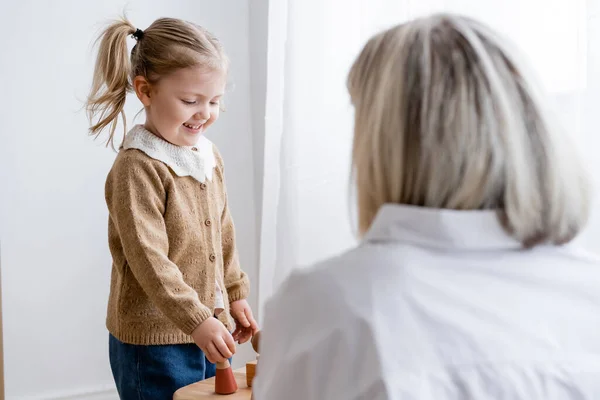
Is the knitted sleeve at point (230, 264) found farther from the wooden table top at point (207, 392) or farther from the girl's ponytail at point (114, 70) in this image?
the wooden table top at point (207, 392)

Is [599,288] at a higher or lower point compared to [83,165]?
higher

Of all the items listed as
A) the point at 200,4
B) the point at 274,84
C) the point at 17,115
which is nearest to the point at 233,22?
the point at 200,4

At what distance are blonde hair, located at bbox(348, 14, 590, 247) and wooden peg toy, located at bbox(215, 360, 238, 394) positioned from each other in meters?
0.60

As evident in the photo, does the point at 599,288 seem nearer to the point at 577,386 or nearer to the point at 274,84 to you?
the point at 577,386

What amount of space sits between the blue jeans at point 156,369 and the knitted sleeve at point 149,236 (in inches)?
5.5

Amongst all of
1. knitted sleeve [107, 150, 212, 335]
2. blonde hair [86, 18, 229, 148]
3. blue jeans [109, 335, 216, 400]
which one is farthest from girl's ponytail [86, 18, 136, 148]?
blue jeans [109, 335, 216, 400]

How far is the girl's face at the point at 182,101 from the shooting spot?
147 cm

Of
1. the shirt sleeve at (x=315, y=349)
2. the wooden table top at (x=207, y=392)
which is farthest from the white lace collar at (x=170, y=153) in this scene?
the shirt sleeve at (x=315, y=349)

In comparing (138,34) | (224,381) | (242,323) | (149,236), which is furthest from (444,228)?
(138,34)

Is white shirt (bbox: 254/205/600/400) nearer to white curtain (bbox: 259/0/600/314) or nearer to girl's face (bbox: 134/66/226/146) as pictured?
girl's face (bbox: 134/66/226/146)

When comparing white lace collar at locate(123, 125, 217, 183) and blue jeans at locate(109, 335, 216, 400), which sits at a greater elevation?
white lace collar at locate(123, 125, 217, 183)

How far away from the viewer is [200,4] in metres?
2.69

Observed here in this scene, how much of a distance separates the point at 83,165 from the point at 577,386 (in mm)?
2149

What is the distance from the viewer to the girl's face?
1473 mm
